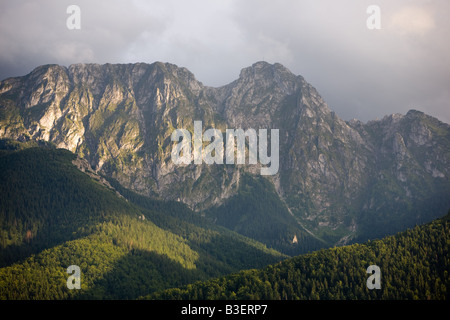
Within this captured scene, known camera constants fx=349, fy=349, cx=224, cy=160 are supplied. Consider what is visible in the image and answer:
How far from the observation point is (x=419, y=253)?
18338 cm

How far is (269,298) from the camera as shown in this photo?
165750 mm

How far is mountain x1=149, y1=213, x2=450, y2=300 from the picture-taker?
161 m

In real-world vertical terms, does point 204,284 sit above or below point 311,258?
below

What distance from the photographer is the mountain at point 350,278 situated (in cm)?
16100

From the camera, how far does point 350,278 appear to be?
174m

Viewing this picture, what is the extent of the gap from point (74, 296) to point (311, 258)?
131m
